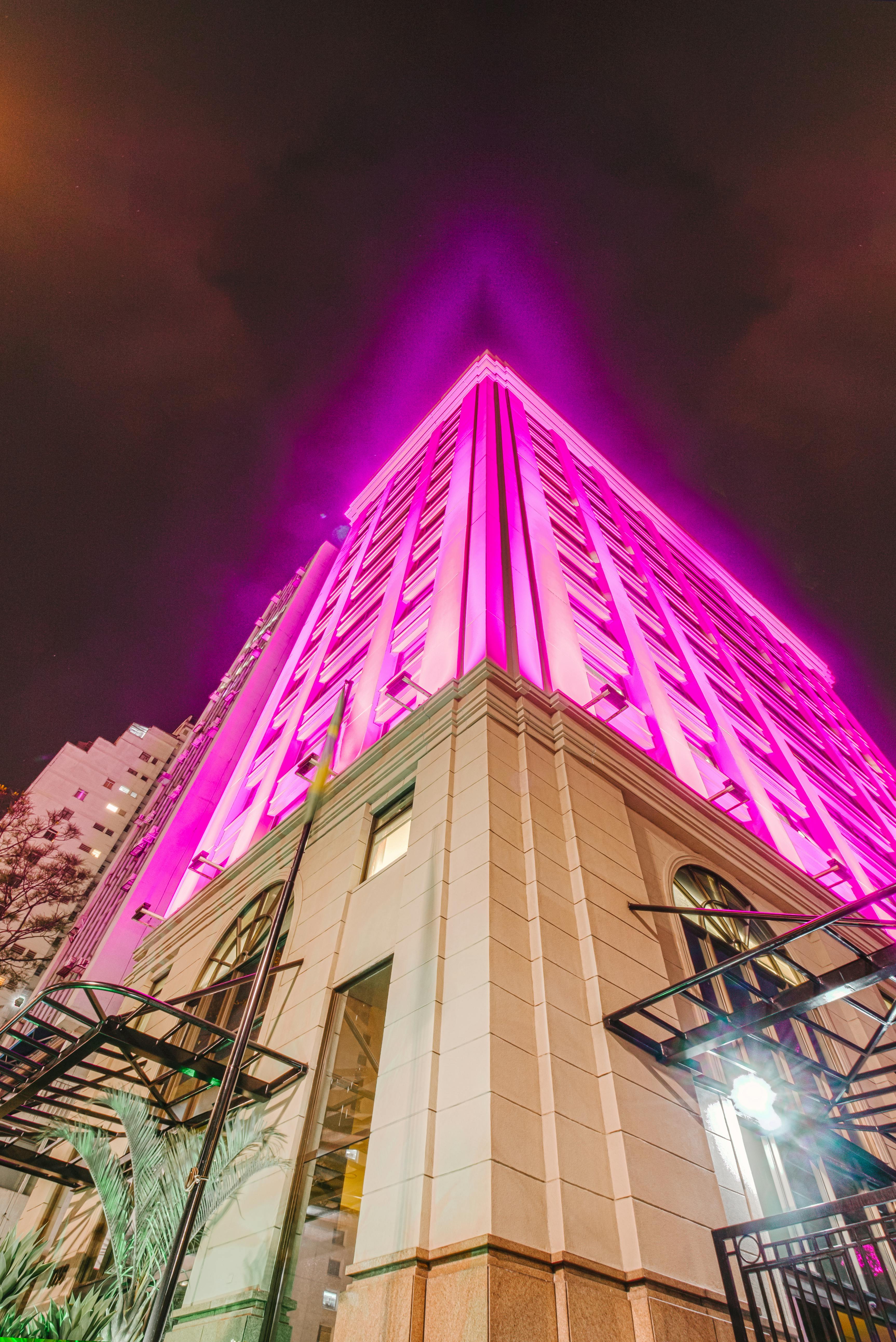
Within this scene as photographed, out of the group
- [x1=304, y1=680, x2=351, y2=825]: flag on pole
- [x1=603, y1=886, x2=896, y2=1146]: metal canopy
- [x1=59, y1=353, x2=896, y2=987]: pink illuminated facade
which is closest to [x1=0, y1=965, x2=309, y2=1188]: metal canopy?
[x1=304, y1=680, x2=351, y2=825]: flag on pole

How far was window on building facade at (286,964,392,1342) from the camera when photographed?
7.94 m

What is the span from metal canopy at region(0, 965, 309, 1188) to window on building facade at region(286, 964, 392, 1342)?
0.59m

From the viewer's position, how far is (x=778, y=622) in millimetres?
46312

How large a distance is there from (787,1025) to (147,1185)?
10719 millimetres

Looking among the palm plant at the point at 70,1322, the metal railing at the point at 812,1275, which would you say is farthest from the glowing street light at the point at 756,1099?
the palm plant at the point at 70,1322

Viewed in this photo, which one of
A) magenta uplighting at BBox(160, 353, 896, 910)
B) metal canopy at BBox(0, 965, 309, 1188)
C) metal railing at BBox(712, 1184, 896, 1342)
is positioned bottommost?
metal railing at BBox(712, 1184, 896, 1342)

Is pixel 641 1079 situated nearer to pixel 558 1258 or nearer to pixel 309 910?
pixel 558 1258

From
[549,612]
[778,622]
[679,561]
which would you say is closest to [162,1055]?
[549,612]

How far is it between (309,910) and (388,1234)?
643cm

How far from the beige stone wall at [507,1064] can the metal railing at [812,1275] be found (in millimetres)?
378

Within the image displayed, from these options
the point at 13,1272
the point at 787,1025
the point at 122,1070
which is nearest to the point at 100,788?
the point at 122,1070

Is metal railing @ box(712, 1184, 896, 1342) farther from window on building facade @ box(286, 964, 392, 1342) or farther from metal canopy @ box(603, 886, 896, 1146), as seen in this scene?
window on building facade @ box(286, 964, 392, 1342)

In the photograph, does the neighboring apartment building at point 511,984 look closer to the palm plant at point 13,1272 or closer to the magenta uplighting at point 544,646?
the magenta uplighting at point 544,646

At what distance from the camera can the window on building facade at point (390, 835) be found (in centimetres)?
1242
